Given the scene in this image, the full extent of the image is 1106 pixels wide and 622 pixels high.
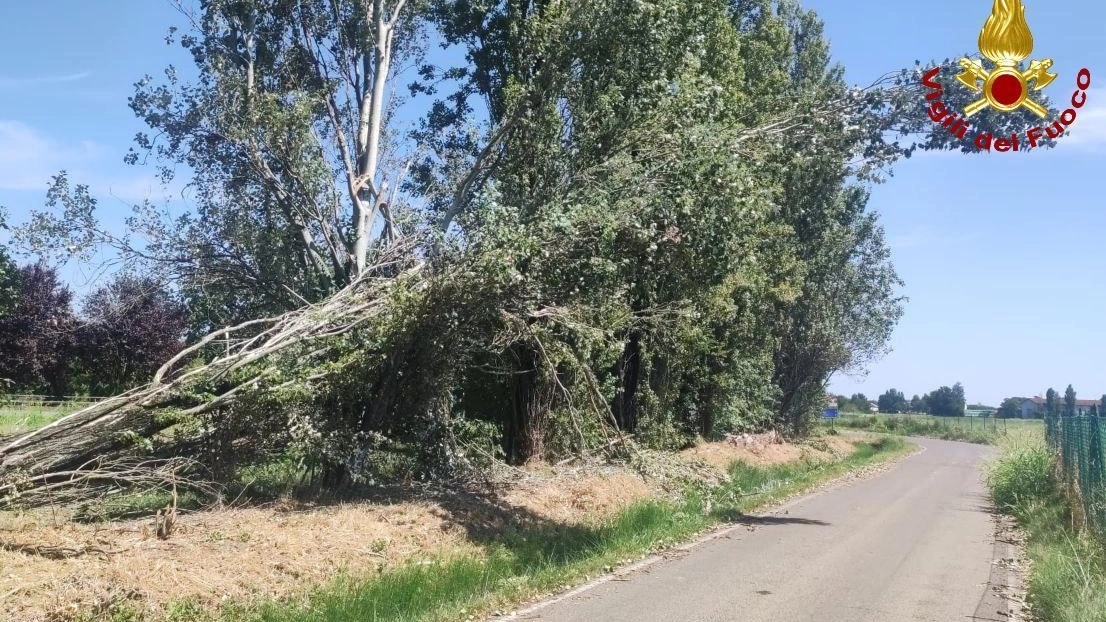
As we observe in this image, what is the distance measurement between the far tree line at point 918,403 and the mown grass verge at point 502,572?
101 m

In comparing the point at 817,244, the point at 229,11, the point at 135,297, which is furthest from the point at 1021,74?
the point at 817,244

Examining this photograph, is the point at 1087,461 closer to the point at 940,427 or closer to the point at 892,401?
the point at 940,427

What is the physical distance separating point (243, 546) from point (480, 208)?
5.34m

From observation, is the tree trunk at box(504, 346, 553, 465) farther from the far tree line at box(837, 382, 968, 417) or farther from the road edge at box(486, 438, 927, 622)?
the far tree line at box(837, 382, 968, 417)

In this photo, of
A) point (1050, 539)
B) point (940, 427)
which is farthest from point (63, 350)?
point (940, 427)

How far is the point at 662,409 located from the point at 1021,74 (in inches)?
506

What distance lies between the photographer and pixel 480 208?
11.9 meters

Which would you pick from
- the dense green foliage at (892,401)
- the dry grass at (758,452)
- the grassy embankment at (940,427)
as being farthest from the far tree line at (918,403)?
the dry grass at (758,452)

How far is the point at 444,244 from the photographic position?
1208cm

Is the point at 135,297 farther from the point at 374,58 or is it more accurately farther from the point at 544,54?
the point at 544,54

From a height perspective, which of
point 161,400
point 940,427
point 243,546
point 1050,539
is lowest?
point 243,546

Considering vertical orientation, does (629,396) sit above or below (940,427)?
below

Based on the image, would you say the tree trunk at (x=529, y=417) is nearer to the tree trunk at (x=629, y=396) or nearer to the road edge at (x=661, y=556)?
the road edge at (x=661, y=556)

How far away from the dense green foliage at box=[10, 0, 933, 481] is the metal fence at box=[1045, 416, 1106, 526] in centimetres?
523
